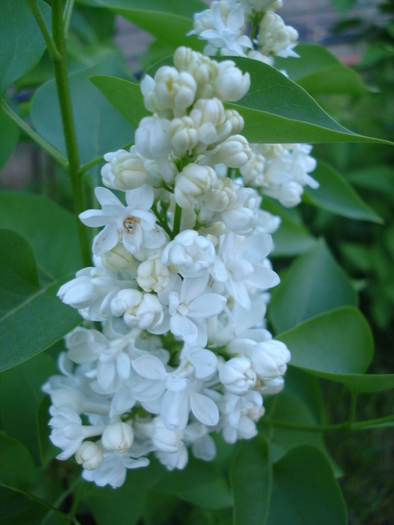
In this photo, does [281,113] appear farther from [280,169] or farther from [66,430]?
[66,430]

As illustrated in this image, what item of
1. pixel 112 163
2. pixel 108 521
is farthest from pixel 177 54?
pixel 108 521

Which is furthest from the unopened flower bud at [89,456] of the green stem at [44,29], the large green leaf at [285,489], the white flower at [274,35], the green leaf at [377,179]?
the green leaf at [377,179]

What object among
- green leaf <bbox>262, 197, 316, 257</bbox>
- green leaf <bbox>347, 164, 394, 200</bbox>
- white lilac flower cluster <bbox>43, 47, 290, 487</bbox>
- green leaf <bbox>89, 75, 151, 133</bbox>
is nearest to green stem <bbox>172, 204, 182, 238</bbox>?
white lilac flower cluster <bbox>43, 47, 290, 487</bbox>

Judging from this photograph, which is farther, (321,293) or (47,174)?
(47,174)

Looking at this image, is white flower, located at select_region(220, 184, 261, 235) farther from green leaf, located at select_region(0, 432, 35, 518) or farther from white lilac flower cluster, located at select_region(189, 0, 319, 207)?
green leaf, located at select_region(0, 432, 35, 518)

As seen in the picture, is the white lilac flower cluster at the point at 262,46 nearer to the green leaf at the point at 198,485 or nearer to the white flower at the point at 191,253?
the white flower at the point at 191,253

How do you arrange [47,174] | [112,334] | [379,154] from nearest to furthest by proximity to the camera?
1. [112,334]
2. [47,174]
3. [379,154]

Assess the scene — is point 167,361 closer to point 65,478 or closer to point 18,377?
point 18,377

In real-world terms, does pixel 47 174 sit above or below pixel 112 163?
below
